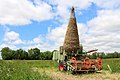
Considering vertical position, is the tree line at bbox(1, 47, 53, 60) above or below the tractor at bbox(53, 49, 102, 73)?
above

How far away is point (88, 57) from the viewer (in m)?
25.0

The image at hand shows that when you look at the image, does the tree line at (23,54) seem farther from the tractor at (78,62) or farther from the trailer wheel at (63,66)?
the tractor at (78,62)

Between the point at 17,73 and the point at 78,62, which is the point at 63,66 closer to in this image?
the point at 78,62

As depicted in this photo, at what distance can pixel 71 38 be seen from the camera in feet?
82.0

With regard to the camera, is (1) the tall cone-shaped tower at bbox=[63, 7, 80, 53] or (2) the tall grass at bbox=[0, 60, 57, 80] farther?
(1) the tall cone-shaped tower at bbox=[63, 7, 80, 53]

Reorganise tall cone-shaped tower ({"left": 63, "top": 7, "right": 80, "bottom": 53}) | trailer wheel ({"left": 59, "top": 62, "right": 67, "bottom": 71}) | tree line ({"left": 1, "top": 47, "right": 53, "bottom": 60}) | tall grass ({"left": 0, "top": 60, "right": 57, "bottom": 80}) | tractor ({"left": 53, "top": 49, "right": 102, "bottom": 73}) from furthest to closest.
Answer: tree line ({"left": 1, "top": 47, "right": 53, "bottom": 60})
tall cone-shaped tower ({"left": 63, "top": 7, "right": 80, "bottom": 53})
trailer wheel ({"left": 59, "top": 62, "right": 67, "bottom": 71})
tractor ({"left": 53, "top": 49, "right": 102, "bottom": 73})
tall grass ({"left": 0, "top": 60, "right": 57, "bottom": 80})

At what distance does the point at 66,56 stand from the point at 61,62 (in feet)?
3.93

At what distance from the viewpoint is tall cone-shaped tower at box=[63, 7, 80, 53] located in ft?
81.1

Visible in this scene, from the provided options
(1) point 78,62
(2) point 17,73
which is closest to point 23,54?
(1) point 78,62

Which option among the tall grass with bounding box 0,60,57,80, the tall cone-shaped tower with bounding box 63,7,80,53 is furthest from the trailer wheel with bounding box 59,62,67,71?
the tall grass with bounding box 0,60,57,80

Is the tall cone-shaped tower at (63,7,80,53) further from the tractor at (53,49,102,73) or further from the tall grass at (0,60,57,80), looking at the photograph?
the tall grass at (0,60,57,80)

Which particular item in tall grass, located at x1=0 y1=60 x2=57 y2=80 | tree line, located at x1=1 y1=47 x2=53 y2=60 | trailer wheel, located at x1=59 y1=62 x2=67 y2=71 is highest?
tree line, located at x1=1 y1=47 x2=53 y2=60

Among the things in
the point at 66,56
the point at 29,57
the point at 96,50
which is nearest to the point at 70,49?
the point at 66,56

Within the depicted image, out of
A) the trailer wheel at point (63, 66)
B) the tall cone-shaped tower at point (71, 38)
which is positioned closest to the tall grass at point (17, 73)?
the trailer wheel at point (63, 66)
